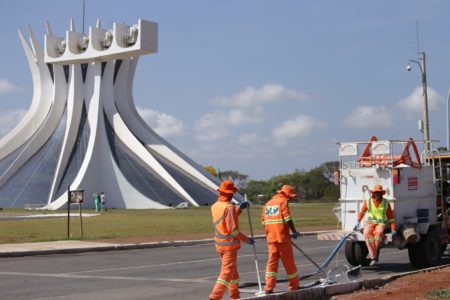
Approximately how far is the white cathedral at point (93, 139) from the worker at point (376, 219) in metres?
48.7

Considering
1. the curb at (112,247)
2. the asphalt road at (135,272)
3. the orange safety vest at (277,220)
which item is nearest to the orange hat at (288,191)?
the orange safety vest at (277,220)

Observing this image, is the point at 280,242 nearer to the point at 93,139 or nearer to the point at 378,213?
the point at 378,213

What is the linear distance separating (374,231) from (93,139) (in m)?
56.4

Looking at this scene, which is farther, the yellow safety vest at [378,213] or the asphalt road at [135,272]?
the yellow safety vest at [378,213]

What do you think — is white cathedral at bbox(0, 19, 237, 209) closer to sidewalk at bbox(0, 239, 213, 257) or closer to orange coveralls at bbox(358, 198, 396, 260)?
sidewalk at bbox(0, 239, 213, 257)

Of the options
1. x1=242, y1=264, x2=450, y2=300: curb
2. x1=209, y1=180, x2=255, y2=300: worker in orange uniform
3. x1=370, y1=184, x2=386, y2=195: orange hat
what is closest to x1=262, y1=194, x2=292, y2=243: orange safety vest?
x1=242, y1=264, x2=450, y2=300: curb

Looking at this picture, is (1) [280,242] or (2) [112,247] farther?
(2) [112,247]

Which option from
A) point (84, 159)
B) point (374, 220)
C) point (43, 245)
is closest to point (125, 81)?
point (84, 159)

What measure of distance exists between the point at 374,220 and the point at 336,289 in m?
3.40

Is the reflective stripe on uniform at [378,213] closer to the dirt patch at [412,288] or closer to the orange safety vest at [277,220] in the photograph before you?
the dirt patch at [412,288]

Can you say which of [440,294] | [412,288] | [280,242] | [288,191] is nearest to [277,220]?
[280,242]

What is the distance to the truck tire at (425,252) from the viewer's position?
1645cm

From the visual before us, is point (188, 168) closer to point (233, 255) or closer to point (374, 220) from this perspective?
point (374, 220)

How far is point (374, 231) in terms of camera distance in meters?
15.3
